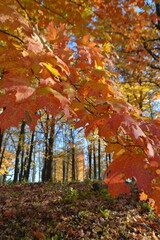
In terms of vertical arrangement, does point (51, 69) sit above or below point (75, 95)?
above

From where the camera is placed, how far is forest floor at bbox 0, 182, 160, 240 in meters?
4.62

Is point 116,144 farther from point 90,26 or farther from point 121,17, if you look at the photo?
point 121,17

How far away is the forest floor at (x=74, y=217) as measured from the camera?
15.2 feet

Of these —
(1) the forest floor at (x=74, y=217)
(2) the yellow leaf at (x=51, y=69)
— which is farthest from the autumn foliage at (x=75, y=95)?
Result: (1) the forest floor at (x=74, y=217)

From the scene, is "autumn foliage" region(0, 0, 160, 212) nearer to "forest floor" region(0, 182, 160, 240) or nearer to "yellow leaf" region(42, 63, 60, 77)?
"yellow leaf" region(42, 63, 60, 77)

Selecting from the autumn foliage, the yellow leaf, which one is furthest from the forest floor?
the yellow leaf

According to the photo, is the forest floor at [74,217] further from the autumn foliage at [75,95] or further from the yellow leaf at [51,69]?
the yellow leaf at [51,69]

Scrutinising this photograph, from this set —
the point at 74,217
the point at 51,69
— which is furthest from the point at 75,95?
the point at 74,217

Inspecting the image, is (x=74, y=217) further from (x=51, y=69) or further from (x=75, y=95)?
(x=51, y=69)

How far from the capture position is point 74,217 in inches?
211

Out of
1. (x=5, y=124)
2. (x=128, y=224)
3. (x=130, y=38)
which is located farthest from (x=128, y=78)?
(x=5, y=124)

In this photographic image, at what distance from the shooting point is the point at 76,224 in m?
5.05

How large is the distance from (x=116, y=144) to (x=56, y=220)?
4672 mm

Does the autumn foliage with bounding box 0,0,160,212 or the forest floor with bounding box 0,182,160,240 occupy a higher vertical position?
the autumn foliage with bounding box 0,0,160,212
